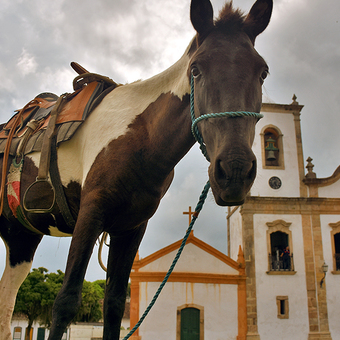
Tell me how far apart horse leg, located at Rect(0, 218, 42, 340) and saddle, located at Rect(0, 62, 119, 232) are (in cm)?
23

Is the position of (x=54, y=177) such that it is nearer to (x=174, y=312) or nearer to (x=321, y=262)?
(x=174, y=312)

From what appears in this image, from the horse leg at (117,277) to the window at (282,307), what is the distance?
61.9 ft

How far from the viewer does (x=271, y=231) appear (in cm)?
2027

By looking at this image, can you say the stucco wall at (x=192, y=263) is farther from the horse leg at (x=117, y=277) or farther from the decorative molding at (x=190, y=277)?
Result: the horse leg at (x=117, y=277)

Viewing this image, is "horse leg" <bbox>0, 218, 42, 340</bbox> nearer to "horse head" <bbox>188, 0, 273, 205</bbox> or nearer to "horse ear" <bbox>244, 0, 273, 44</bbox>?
"horse head" <bbox>188, 0, 273, 205</bbox>

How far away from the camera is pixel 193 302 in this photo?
18.2 m

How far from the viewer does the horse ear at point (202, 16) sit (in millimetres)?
1735

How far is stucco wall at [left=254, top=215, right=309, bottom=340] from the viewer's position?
18.4 meters

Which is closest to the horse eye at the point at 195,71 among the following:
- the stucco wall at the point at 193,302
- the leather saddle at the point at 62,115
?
the leather saddle at the point at 62,115

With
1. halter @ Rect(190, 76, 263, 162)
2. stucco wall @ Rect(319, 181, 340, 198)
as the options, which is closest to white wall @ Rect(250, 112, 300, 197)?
stucco wall @ Rect(319, 181, 340, 198)

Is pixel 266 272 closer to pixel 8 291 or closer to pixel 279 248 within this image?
pixel 279 248

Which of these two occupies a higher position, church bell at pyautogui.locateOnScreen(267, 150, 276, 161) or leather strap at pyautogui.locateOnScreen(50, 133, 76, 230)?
church bell at pyautogui.locateOnScreen(267, 150, 276, 161)

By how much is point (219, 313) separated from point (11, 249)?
17.6 metres

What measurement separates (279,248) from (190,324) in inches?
276
